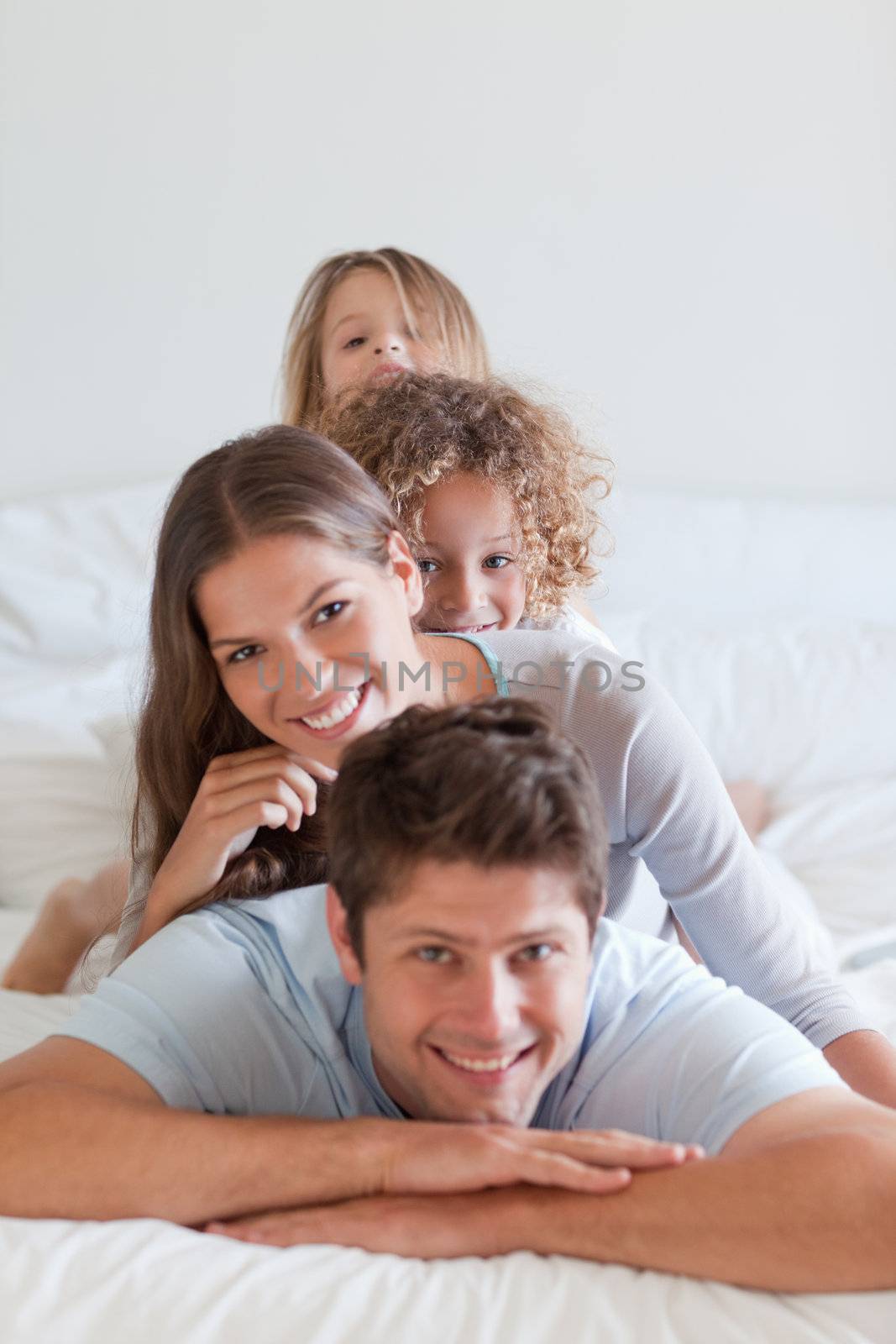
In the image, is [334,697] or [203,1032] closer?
[203,1032]

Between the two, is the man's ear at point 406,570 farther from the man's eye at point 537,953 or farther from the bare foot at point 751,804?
the bare foot at point 751,804

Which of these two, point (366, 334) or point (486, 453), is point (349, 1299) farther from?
point (366, 334)

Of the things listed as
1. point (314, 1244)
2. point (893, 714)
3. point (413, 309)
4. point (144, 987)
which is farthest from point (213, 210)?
point (314, 1244)

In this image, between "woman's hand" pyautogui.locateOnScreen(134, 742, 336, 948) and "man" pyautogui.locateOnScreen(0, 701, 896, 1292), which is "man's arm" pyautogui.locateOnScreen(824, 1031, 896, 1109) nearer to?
"man" pyautogui.locateOnScreen(0, 701, 896, 1292)

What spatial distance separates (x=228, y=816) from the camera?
1.38 metres

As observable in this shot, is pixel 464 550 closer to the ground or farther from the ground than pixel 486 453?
closer to the ground

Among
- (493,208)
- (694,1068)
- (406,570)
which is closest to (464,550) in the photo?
(406,570)

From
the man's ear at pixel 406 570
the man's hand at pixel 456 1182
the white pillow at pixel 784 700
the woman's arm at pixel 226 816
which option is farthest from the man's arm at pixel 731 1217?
the white pillow at pixel 784 700

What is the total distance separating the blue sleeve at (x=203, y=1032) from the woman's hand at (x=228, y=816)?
0.16 metres

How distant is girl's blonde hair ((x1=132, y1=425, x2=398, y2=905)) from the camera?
52.6 inches


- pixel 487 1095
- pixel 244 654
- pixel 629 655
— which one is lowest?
pixel 487 1095

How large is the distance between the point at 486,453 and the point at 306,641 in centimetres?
51

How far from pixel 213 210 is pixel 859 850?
1612mm

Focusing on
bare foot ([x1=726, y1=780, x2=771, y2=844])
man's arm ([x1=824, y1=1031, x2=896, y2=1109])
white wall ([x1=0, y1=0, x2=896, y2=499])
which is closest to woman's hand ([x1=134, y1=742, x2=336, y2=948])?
man's arm ([x1=824, y1=1031, x2=896, y2=1109])
